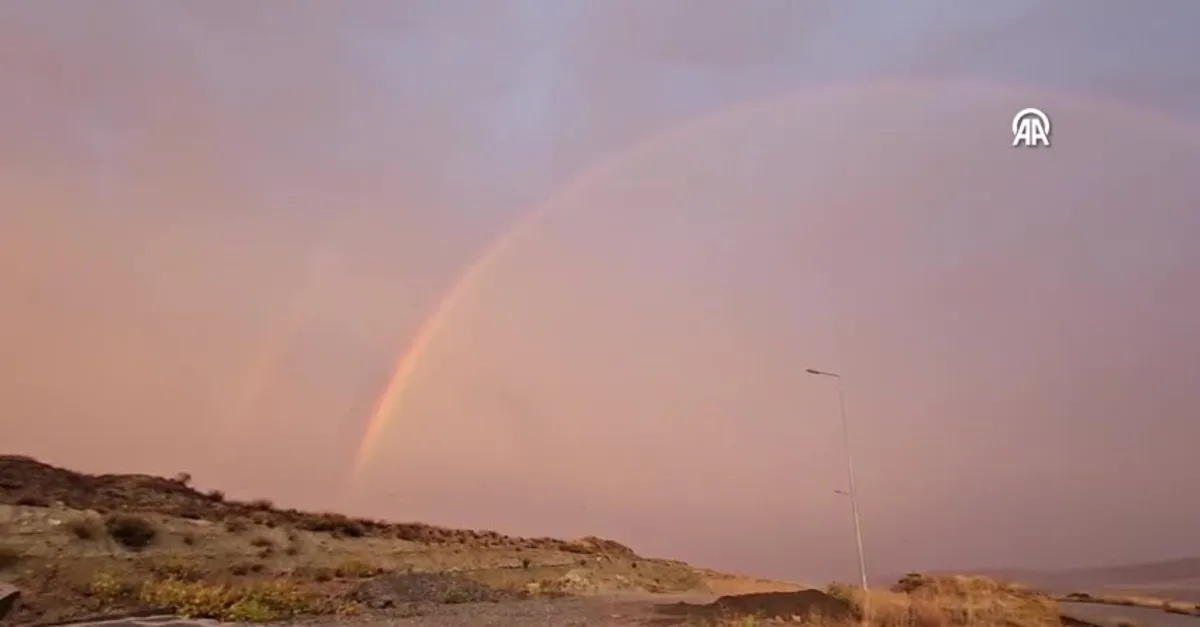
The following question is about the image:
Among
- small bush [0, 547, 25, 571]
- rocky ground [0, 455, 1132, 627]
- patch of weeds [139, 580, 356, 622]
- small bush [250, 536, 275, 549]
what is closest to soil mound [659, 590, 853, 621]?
rocky ground [0, 455, 1132, 627]

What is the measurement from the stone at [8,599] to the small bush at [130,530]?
12.3 meters

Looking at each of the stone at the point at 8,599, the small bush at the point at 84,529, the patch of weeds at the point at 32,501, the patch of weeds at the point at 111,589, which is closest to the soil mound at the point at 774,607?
the patch of weeds at the point at 111,589

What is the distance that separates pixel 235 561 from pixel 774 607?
25.7m

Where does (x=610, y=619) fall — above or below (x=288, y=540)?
below

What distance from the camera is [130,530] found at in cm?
4272

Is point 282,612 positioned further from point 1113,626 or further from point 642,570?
point 642,570

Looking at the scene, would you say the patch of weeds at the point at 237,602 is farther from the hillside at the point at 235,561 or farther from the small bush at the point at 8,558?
the small bush at the point at 8,558

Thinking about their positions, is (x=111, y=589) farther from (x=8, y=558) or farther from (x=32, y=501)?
(x=32, y=501)

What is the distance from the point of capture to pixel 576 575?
2066 inches

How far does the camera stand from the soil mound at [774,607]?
102 ft

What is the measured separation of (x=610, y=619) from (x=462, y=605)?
7563 mm

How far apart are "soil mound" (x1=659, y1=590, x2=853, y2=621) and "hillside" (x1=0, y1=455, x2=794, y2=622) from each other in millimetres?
9379

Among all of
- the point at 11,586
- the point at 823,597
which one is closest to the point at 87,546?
the point at 11,586

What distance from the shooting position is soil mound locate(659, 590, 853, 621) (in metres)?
31.1
